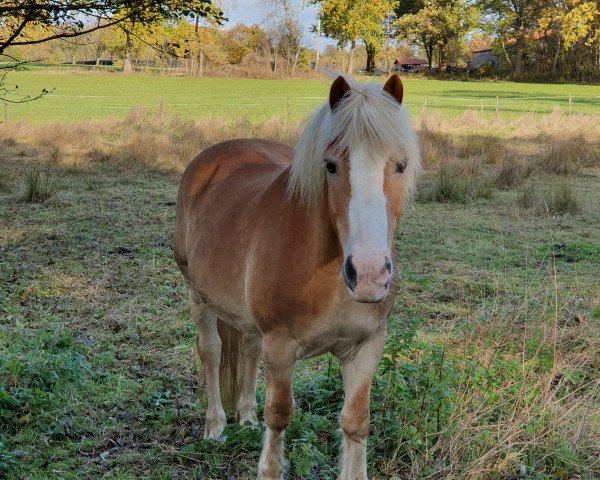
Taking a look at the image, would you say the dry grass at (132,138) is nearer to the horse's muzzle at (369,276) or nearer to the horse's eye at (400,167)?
the horse's eye at (400,167)

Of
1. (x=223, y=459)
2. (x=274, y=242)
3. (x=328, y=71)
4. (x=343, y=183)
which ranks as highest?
(x=328, y=71)

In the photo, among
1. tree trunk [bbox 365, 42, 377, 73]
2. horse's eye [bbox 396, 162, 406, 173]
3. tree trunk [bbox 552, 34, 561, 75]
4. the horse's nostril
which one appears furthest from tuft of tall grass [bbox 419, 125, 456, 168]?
tree trunk [bbox 365, 42, 377, 73]

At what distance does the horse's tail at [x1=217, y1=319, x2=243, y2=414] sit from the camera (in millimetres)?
3479

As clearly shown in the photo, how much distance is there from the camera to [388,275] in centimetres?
189

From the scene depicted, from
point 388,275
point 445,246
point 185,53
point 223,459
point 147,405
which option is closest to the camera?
point 388,275

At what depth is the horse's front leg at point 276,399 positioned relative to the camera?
2.51 metres

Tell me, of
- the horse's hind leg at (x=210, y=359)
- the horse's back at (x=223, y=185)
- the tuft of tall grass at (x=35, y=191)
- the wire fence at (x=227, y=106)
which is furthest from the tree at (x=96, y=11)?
the wire fence at (x=227, y=106)

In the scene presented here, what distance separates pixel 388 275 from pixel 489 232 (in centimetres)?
650

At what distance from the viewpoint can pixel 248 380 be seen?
136 inches

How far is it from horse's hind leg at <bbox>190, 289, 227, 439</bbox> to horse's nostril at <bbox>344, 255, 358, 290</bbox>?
5.62ft

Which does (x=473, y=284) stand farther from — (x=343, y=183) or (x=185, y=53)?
(x=343, y=183)

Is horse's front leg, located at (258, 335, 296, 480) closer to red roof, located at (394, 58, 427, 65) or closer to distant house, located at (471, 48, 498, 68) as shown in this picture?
distant house, located at (471, 48, 498, 68)

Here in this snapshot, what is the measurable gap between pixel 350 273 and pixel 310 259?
0.46m

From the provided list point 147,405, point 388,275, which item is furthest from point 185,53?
point 388,275
